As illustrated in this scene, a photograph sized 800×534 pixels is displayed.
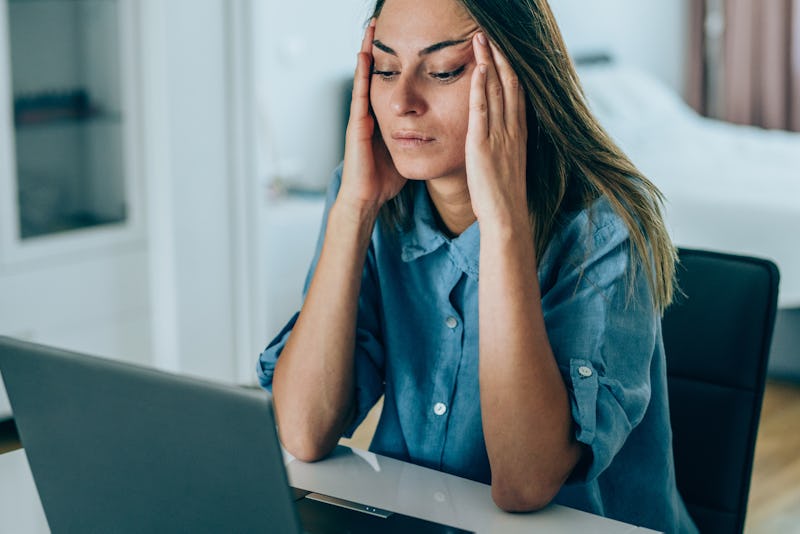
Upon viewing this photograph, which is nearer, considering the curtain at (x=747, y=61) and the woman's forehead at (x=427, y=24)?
the woman's forehead at (x=427, y=24)

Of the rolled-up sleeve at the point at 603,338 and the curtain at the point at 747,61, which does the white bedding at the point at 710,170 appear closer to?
the curtain at the point at 747,61

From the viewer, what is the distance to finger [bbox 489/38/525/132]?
1.16 meters

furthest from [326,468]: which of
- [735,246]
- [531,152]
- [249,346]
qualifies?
[735,246]

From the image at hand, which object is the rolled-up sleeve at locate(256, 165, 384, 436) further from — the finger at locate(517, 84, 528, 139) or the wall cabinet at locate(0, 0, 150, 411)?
the wall cabinet at locate(0, 0, 150, 411)

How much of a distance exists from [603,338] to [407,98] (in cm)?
34

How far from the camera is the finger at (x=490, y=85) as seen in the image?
1154 millimetres

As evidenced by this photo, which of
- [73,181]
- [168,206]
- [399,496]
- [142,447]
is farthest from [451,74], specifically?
[73,181]

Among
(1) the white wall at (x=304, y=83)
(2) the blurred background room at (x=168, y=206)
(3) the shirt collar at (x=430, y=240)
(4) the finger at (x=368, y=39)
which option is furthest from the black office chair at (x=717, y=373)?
(1) the white wall at (x=304, y=83)

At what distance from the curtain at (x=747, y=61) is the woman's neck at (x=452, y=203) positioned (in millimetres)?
4222

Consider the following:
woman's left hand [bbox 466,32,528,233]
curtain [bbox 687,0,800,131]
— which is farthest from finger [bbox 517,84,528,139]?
curtain [bbox 687,0,800,131]

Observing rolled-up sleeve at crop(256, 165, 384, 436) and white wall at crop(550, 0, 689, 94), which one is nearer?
rolled-up sleeve at crop(256, 165, 384, 436)

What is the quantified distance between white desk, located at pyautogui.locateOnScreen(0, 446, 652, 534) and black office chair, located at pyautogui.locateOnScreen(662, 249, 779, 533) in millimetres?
307

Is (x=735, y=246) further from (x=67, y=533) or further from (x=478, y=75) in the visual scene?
(x=67, y=533)

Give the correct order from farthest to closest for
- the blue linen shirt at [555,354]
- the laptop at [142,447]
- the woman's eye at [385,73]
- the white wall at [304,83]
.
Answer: the white wall at [304,83]
the woman's eye at [385,73]
the blue linen shirt at [555,354]
the laptop at [142,447]
